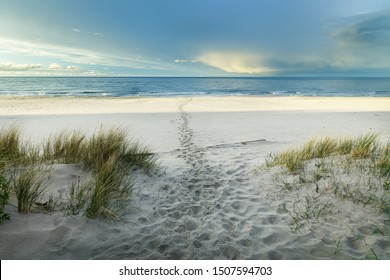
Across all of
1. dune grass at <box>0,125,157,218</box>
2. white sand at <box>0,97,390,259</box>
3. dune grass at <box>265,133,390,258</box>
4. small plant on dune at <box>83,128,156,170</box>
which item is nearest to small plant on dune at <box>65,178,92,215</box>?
dune grass at <box>0,125,157,218</box>

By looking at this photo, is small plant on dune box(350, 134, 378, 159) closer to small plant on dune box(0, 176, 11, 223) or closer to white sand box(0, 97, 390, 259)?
white sand box(0, 97, 390, 259)

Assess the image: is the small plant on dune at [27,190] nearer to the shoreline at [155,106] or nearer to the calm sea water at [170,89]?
the shoreline at [155,106]

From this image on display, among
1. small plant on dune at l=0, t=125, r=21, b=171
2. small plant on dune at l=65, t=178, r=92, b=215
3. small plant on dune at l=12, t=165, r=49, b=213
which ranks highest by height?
small plant on dune at l=0, t=125, r=21, b=171

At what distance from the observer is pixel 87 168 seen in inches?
194

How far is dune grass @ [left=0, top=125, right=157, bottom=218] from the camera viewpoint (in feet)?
11.6

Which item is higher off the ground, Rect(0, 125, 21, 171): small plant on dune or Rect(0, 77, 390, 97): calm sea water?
Rect(0, 77, 390, 97): calm sea water

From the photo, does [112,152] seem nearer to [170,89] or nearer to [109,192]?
[109,192]

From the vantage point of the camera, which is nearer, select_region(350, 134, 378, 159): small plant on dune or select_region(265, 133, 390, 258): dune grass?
select_region(265, 133, 390, 258): dune grass

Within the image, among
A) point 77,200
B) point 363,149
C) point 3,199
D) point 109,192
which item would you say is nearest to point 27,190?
point 3,199

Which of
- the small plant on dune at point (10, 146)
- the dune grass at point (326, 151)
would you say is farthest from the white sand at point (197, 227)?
the small plant on dune at point (10, 146)

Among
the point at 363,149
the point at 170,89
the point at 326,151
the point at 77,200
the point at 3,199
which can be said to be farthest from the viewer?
the point at 170,89

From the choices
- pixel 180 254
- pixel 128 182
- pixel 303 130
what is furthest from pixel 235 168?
pixel 303 130

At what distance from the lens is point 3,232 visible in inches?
118

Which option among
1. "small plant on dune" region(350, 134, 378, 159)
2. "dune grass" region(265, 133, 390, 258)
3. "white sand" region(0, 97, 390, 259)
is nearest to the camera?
"white sand" region(0, 97, 390, 259)
